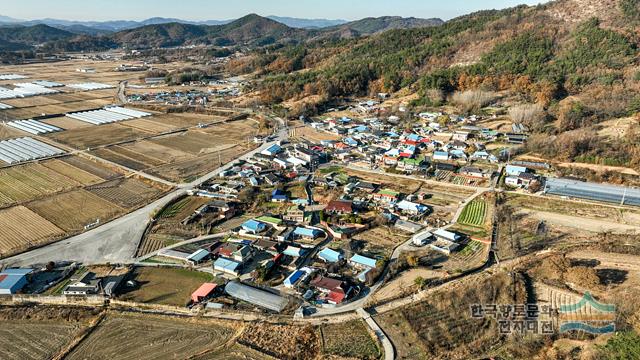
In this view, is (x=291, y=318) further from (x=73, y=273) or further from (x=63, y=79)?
(x=63, y=79)

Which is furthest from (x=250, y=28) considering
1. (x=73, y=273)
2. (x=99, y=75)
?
(x=73, y=273)

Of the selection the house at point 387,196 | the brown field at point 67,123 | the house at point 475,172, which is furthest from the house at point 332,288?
the brown field at point 67,123

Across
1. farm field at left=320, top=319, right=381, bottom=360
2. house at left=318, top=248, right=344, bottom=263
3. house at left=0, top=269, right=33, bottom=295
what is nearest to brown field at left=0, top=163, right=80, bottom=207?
house at left=0, top=269, right=33, bottom=295

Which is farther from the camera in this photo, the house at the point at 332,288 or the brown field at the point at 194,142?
the brown field at the point at 194,142

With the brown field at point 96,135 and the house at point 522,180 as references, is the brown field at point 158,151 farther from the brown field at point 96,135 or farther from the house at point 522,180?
the house at point 522,180

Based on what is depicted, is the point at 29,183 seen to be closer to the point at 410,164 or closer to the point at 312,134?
the point at 312,134

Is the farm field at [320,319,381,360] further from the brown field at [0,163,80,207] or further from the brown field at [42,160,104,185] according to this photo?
the brown field at [0,163,80,207]

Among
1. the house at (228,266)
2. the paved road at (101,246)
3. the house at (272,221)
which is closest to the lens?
the house at (228,266)
